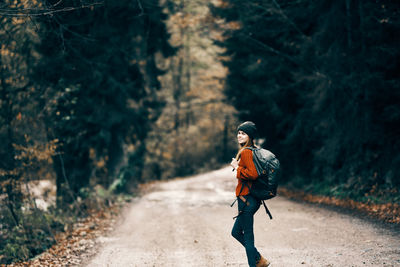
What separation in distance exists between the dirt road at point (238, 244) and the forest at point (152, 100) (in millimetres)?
2206

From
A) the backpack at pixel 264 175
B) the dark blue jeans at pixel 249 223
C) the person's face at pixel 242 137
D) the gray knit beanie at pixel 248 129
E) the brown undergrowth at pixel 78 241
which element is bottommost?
the brown undergrowth at pixel 78 241

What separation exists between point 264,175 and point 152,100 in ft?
48.3

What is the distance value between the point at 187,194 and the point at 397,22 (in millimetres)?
10564

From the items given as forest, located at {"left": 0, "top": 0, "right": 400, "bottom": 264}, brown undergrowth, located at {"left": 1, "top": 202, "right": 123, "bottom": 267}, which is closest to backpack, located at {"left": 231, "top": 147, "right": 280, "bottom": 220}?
brown undergrowth, located at {"left": 1, "top": 202, "right": 123, "bottom": 267}

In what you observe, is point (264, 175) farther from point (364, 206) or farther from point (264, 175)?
point (364, 206)

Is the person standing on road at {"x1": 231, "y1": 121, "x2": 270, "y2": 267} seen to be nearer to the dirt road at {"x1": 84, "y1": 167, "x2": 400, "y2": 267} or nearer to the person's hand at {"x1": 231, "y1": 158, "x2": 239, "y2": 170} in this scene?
the person's hand at {"x1": 231, "y1": 158, "x2": 239, "y2": 170}

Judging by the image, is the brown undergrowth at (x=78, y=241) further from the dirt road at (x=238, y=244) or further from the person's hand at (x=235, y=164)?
the person's hand at (x=235, y=164)

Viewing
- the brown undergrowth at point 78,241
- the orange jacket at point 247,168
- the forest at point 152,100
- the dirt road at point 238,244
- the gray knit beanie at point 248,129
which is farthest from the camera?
the forest at point 152,100

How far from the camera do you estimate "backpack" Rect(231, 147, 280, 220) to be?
4922 mm

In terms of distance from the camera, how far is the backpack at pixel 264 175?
492cm

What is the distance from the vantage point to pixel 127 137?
60.8 ft

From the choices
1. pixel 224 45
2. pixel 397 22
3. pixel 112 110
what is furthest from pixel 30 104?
pixel 397 22

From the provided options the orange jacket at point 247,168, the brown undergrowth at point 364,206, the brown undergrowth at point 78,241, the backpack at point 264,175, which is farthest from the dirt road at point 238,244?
the orange jacket at point 247,168

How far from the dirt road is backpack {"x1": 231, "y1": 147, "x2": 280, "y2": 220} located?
196 centimetres
